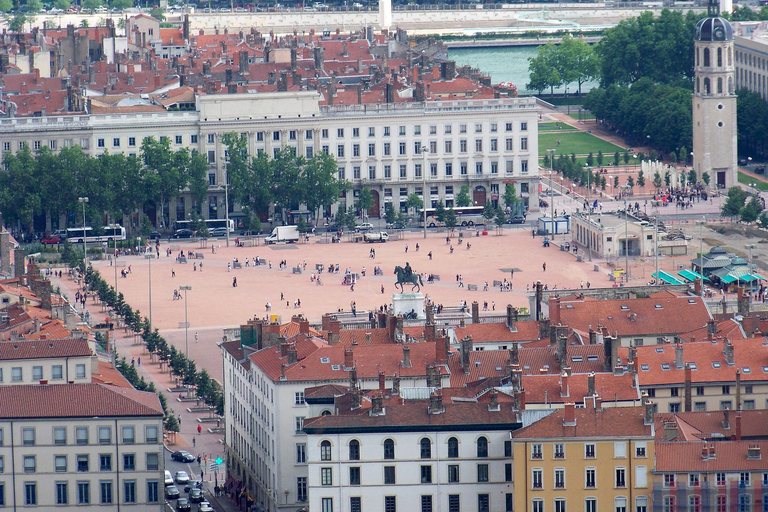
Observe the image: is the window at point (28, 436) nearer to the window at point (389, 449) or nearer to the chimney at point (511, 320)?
the window at point (389, 449)

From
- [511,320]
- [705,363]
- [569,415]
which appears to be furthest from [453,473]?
[511,320]

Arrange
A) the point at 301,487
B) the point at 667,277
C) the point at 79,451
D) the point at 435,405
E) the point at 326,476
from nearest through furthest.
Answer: the point at 326,476
the point at 435,405
the point at 79,451
the point at 301,487
the point at 667,277

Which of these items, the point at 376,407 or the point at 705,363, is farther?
the point at 705,363

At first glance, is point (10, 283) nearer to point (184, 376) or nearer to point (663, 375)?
point (184, 376)

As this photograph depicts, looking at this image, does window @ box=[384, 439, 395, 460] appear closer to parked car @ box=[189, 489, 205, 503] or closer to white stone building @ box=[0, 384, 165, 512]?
white stone building @ box=[0, 384, 165, 512]

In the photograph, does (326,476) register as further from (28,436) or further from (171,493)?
(171,493)

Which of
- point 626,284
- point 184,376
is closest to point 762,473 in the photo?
point 184,376

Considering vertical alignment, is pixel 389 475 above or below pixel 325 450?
below
